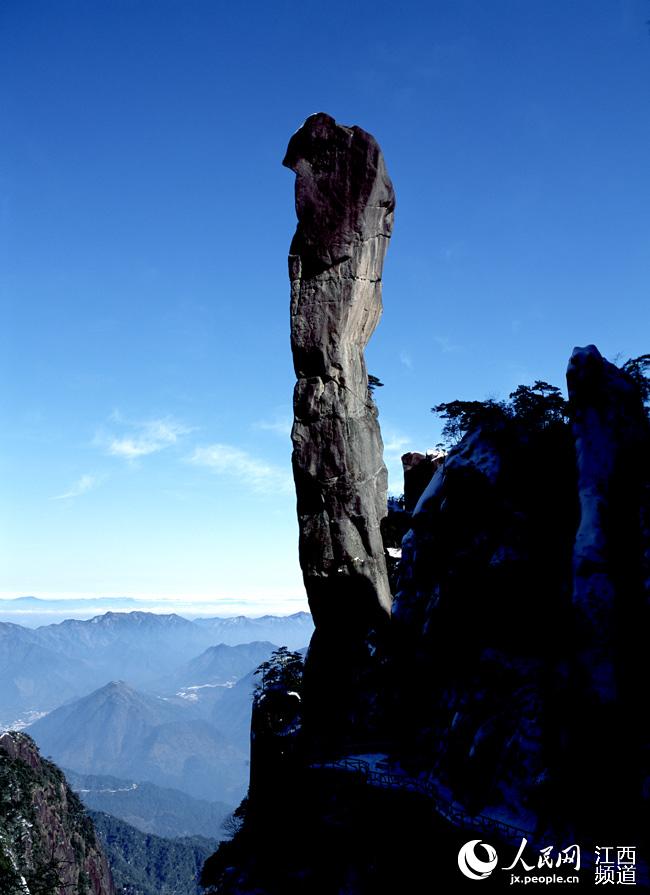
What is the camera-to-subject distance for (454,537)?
22.5 metres

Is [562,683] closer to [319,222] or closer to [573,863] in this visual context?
[573,863]

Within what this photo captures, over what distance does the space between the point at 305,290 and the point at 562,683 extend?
897 inches

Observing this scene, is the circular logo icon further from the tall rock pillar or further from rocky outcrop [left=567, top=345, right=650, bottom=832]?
the tall rock pillar

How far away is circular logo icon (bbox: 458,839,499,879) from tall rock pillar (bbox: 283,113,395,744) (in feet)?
43.6

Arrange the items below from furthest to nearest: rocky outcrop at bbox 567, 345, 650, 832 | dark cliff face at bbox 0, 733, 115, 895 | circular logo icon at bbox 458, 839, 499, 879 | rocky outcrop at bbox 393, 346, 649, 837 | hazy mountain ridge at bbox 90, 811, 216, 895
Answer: hazy mountain ridge at bbox 90, 811, 216, 895 → dark cliff face at bbox 0, 733, 115, 895 → rocky outcrop at bbox 393, 346, 649, 837 → rocky outcrop at bbox 567, 345, 650, 832 → circular logo icon at bbox 458, 839, 499, 879

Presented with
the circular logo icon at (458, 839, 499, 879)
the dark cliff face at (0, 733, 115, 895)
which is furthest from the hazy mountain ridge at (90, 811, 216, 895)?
the circular logo icon at (458, 839, 499, 879)

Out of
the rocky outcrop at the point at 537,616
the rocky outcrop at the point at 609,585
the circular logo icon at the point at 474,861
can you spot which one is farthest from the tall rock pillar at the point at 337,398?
the rocky outcrop at the point at 609,585

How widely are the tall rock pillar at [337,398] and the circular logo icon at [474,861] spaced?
43.6 ft

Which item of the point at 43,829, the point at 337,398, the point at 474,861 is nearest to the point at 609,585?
the point at 474,861

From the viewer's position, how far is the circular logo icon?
14.9 meters

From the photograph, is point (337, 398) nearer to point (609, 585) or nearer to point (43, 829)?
point (609, 585)

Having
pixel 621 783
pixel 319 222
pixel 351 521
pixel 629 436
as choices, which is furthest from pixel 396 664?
pixel 319 222

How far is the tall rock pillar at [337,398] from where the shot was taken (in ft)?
100

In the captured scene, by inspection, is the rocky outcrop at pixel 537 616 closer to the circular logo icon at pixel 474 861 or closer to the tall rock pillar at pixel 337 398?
the circular logo icon at pixel 474 861
